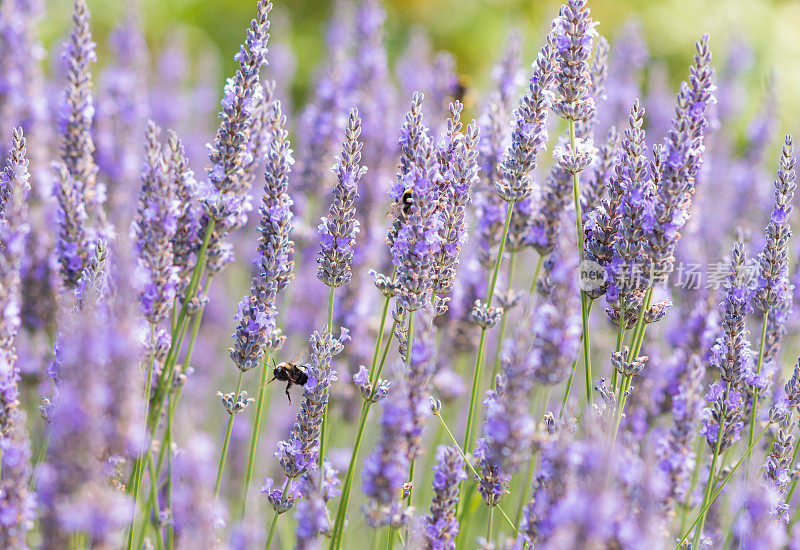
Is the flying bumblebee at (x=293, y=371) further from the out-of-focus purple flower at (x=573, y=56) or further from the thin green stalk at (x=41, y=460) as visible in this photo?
the out-of-focus purple flower at (x=573, y=56)

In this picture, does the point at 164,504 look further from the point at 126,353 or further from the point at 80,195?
the point at 126,353

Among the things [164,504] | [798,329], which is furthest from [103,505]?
[798,329]

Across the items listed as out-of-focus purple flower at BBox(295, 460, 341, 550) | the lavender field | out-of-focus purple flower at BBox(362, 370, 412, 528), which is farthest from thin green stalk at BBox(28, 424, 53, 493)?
out-of-focus purple flower at BBox(362, 370, 412, 528)

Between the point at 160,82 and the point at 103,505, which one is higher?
the point at 160,82

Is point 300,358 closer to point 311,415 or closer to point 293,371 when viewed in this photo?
point 293,371

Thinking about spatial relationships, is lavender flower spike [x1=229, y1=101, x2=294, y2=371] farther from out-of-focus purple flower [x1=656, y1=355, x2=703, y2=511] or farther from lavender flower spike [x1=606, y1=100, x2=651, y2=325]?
out-of-focus purple flower [x1=656, y1=355, x2=703, y2=511]

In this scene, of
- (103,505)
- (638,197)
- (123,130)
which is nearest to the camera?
(103,505)
